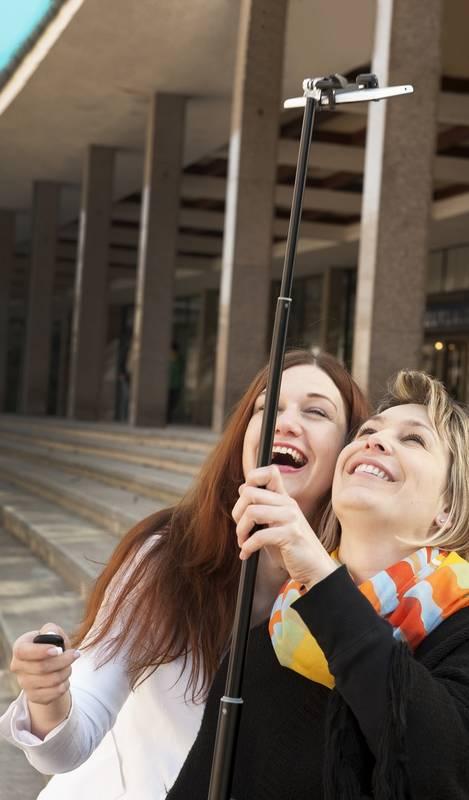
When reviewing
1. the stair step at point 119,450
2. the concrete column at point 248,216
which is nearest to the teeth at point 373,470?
the stair step at point 119,450

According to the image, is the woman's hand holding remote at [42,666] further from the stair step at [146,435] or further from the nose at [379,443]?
the stair step at [146,435]

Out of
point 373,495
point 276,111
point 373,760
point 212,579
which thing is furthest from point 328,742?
point 276,111

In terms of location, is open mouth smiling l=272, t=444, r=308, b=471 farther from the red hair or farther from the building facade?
the building facade

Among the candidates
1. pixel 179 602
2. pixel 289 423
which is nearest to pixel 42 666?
pixel 179 602

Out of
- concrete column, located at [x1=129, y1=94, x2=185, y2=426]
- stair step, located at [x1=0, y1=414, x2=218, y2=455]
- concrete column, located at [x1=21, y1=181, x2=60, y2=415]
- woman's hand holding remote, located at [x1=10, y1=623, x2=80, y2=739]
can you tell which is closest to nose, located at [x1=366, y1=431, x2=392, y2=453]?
woman's hand holding remote, located at [x1=10, y1=623, x2=80, y2=739]

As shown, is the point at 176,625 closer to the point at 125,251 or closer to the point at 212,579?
the point at 212,579

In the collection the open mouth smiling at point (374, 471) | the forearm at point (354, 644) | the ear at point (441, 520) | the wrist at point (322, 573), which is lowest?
the forearm at point (354, 644)

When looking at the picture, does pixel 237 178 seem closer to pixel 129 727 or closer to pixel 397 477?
pixel 129 727

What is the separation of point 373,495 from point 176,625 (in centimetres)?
64

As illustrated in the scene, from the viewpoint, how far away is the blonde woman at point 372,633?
1.37 metres

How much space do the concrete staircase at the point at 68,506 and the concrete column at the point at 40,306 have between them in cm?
956

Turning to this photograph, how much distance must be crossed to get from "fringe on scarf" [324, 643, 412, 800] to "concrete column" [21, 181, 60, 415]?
22991 millimetres

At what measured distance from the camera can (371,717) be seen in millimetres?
1380

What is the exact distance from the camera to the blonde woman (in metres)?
1.37
